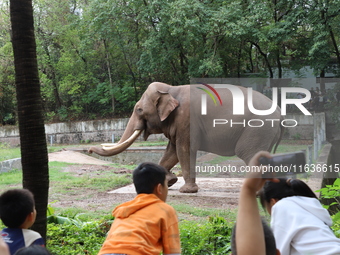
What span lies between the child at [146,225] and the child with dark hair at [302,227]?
0.64m

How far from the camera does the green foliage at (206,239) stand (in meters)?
4.15

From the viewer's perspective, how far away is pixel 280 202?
2.28m

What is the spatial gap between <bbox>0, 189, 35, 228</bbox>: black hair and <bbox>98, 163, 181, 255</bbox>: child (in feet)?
1.85

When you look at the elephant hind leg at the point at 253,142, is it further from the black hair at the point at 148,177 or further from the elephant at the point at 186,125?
the black hair at the point at 148,177

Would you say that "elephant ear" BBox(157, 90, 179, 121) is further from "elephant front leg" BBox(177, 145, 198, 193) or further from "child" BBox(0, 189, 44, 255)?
"child" BBox(0, 189, 44, 255)

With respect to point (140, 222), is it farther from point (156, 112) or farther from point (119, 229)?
point (156, 112)

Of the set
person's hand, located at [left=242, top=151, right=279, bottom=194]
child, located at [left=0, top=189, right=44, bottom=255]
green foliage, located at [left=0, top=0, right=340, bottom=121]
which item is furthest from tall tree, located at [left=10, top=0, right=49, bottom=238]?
green foliage, located at [left=0, top=0, right=340, bottom=121]

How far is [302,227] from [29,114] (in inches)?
105

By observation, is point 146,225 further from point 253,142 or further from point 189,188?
point 189,188

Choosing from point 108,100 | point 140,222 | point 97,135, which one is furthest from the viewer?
point 108,100

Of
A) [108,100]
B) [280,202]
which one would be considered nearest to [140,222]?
[280,202]

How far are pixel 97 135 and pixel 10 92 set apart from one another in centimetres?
Answer: 716

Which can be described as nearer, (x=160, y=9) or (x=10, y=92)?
(x=160, y=9)

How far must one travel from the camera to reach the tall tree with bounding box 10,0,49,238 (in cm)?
394
